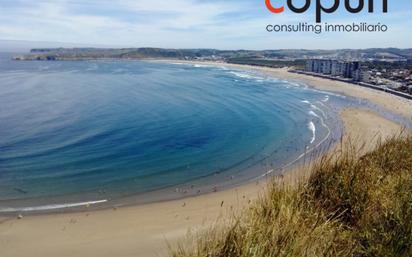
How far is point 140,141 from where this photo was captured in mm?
29359

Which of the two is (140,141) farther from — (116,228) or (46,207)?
(116,228)

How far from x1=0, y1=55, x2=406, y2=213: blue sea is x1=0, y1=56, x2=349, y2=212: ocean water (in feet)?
0.21

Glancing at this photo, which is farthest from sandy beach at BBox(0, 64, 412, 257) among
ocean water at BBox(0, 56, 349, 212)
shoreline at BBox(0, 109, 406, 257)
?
ocean water at BBox(0, 56, 349, 212)

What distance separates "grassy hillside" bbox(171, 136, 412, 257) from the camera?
4.15 meters

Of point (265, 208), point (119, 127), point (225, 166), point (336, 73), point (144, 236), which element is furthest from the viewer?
point (336, 73)

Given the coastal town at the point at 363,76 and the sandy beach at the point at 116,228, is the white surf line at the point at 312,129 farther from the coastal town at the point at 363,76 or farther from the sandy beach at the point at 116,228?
the coastal town at the point at 363,76

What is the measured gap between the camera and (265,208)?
499 cm

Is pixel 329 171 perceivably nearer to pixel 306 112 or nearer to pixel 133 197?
pixel 133 197

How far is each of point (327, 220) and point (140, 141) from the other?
25141 mm

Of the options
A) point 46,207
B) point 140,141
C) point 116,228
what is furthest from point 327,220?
point 140,141

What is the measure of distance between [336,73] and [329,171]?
97.7 m

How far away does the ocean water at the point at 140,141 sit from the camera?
67.1 feet

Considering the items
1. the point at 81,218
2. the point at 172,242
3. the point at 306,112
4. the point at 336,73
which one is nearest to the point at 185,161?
the point at 81,218

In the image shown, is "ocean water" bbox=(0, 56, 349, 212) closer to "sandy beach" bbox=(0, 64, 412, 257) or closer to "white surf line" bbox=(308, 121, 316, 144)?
"white surf line" bbox=(308, 121, 316, 144)
